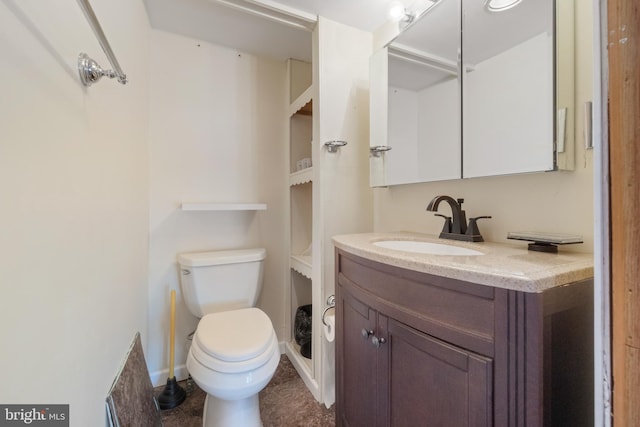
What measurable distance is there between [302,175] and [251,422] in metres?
1.31

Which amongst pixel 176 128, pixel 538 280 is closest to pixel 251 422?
pixel 538 280

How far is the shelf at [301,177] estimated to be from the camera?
5.33ft

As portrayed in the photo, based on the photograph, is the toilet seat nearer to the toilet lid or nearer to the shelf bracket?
the toilet lid

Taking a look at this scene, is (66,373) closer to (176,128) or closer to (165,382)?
(165,382)

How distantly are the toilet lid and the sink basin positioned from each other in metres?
0.68

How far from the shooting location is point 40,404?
54cm

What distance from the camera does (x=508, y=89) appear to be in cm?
97

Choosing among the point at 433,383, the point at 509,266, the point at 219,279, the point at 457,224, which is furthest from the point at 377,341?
the point at 219,279

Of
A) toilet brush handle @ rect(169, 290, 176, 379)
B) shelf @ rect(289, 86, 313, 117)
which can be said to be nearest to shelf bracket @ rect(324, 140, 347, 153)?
shelf @ rect(289, 86, 313, 117)

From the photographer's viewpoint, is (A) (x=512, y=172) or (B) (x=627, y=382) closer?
(B) (x=627, y=382)

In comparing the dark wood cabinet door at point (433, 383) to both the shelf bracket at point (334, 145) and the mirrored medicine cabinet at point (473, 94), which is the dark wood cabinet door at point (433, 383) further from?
the shelf bracket at point (334, 145)

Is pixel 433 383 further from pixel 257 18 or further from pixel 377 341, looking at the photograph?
pixel 257 18

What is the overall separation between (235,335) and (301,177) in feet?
3.20

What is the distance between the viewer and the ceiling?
138cm
